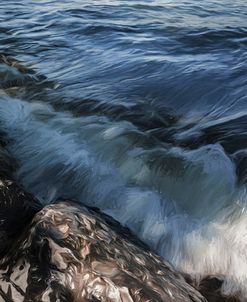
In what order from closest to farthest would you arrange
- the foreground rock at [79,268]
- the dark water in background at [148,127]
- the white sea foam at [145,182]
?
the foreground rock at [79,268]
the white sea foam at [145,182]
the dark water in background at [148,127]

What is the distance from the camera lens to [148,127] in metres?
→ 4.81

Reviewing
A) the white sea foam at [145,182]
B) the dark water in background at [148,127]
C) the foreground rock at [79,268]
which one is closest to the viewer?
the foreground rock at [79,268]

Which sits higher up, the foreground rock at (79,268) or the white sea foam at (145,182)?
the foreground rock at (79,268)

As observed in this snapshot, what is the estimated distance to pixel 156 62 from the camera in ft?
22.5

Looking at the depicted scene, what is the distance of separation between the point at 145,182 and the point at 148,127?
99 cm

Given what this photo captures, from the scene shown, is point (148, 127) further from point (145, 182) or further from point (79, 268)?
point (79, 268)

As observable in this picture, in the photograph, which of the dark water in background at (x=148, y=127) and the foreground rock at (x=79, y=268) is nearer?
the foreground rock at (x=79, y=268)

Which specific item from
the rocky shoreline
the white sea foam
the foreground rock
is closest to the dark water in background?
the white sea foam

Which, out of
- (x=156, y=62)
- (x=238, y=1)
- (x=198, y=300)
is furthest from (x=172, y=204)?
(x=238, y=1)

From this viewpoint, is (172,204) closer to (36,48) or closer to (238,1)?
(36,48)

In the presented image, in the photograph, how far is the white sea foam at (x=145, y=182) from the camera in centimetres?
325

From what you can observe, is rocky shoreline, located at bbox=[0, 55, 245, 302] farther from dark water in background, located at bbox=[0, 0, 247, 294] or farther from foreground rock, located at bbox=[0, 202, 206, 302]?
dark water in background, located at bbox=[0, 0, 247, 294]

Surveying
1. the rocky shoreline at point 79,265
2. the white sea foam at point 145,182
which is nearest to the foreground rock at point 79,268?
the rocky shoreline at point 79,265

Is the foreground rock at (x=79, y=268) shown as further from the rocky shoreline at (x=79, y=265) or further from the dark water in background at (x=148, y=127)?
the dark water in background at (x=148, y=127)
